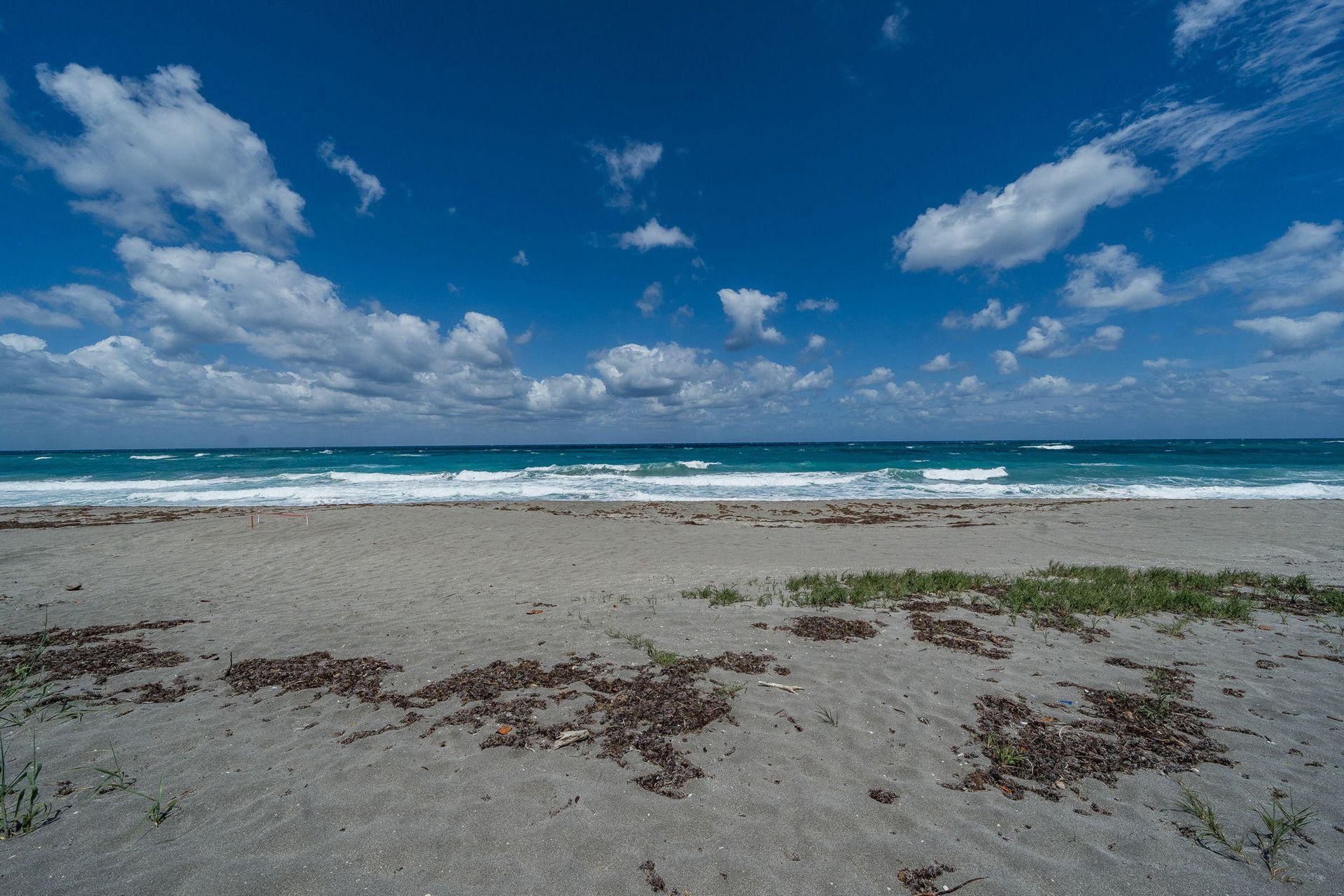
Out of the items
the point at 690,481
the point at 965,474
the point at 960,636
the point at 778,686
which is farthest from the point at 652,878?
the point at 965,474

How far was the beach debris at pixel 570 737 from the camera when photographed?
3.79 meters

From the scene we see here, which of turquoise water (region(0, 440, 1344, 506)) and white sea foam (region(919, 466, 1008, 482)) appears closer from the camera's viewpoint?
turquoise water (region(0, 440, 1344, 506))

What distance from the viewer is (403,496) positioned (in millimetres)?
25719

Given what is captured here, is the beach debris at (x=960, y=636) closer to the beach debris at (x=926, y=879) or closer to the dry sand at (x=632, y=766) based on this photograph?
the dry sand at (x=632, y=766)

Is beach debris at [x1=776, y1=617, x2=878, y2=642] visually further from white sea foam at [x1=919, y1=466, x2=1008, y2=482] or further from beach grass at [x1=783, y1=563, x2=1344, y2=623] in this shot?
white sea foam at [x1=919, y1=466, x2=1008, y2=482]

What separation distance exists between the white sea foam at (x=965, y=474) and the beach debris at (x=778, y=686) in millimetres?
31148

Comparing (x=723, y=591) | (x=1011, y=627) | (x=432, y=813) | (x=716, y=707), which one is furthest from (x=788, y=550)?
(x=432, y=813)

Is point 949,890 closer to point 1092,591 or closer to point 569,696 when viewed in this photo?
point 569,696

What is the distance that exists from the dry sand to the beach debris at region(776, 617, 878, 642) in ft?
0.60

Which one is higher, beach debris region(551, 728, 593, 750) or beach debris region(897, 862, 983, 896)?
beach debris region(551, 728, 593, 750)

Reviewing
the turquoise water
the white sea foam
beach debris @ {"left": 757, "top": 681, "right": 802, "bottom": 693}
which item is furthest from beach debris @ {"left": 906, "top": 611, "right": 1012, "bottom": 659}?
the white sea foam

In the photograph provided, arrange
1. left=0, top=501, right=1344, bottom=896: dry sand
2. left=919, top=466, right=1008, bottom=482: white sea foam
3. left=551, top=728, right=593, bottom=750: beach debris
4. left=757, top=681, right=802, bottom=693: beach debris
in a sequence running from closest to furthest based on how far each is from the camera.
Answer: left=0, top=501, right=1344, bottom=896: dry sand
left=551, top=728, right=593, bottom=750: beach debris
left=757, top=681, right=802, bottom=693: beach debris
left=919, top=466, right=1008, bottom=482: white sea foam

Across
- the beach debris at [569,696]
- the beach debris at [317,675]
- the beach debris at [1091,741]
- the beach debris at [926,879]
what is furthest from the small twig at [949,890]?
the beach debris at [317,675]

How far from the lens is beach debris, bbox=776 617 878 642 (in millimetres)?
5895
